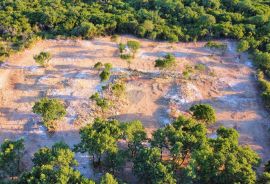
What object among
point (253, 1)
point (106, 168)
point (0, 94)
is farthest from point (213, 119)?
point (253, 1)

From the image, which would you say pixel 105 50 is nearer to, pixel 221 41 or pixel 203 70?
pixel 203 70

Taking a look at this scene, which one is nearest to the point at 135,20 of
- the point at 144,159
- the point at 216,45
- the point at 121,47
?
the point at 121,47

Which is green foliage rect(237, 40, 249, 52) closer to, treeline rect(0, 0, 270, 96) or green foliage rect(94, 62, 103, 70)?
treeline rect(0, 0, 270, 96)

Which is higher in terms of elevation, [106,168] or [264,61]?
[264,61]

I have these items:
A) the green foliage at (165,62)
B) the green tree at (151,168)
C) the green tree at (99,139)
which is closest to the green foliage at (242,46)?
the green foliage at (165,62)

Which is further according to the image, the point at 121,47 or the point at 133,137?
the point at 121,47

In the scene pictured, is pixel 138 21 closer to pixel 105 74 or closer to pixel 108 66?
pixel 108 66

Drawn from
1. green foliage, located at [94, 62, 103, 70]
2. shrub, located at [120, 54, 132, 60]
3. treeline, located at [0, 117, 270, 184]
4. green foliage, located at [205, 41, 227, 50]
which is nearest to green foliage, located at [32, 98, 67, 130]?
treeline, located at [0, 117, 270, 184]
